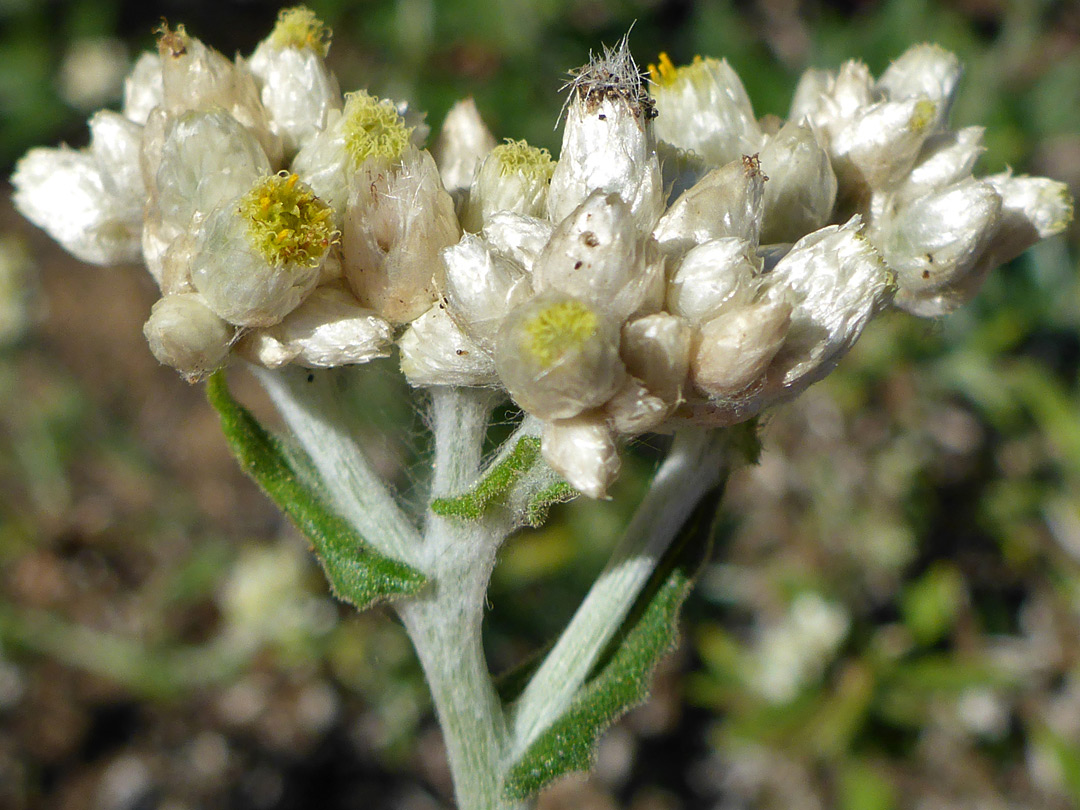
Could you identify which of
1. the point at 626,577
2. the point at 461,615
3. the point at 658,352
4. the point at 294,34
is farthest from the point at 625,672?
the point at 294,34

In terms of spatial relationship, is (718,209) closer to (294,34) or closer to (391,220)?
(391,220)

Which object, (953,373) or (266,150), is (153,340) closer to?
(266,150)

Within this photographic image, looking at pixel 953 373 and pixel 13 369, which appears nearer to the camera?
pixel 953 373

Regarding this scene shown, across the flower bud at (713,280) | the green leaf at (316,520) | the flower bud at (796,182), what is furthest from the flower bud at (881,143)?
the green leaf at (316,520)

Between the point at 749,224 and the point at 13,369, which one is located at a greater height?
the point at 749,224

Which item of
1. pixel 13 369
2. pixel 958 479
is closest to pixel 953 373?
pixel 958 479

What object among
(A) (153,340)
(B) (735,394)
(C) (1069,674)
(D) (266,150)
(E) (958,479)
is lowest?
(C) (1069,674)

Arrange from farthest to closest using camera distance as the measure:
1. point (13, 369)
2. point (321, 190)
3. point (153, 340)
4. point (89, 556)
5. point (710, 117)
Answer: point (13, 369)
point (89, 556)
point (710, 117)
point (321, 190)
point (153, 340)
